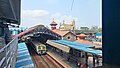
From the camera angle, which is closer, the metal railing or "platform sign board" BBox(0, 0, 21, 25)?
the metal railing

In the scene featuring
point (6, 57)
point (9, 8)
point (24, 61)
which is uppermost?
point (9, 8)

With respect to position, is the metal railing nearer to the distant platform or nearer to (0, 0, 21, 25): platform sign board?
the distant platform
